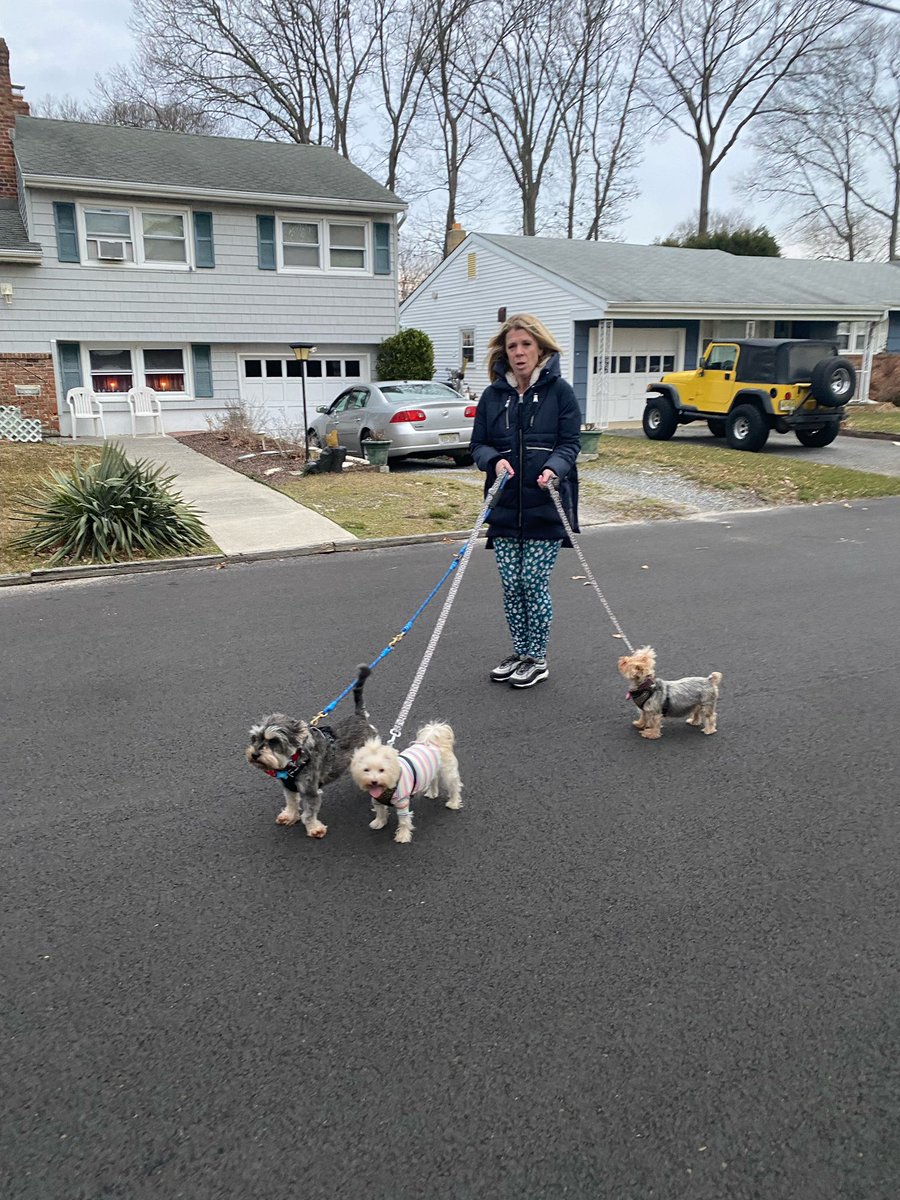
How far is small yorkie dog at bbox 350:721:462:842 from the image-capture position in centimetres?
322

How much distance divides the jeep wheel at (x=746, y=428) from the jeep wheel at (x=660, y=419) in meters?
1.49

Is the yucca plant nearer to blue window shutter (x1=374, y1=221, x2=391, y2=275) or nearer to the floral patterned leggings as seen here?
the floral patterned leggings

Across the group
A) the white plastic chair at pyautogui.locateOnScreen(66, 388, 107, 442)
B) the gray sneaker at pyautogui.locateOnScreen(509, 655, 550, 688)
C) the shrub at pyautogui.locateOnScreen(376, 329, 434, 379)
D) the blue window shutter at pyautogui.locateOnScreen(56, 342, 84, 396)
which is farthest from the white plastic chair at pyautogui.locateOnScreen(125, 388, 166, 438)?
the gray sneaker at pyautogui.locateOnScreen(509, 655, 550, 688)

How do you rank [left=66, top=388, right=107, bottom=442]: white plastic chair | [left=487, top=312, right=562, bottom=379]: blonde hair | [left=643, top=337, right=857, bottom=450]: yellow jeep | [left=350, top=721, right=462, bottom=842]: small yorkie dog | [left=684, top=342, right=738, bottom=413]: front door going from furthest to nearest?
[left=66, top=388, right=107, bottom=442]: white plastic chair < [left=684, top=342, right=738, bottom=413]: front door < [left=643, top=337, right=857, bottom=450]: yellow jeep < [left=487, top=312, right=562, bottom=379]: blonde hair < [left=350, top=721, right=462, bottom=842]: small yorkie dog

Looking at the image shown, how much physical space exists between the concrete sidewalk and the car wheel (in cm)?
1072

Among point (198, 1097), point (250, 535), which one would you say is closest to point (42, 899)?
point (198, 1097)

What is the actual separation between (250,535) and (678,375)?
12334 mm

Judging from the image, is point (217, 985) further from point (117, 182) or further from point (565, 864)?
point (117, 182)

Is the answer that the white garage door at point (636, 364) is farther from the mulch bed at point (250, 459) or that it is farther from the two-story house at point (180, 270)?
the mulch bed at point (250, 459)

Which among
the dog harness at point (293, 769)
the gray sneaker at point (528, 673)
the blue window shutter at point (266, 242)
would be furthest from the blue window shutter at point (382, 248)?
the dog harness at point (293, 769)

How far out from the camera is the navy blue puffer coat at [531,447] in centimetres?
474

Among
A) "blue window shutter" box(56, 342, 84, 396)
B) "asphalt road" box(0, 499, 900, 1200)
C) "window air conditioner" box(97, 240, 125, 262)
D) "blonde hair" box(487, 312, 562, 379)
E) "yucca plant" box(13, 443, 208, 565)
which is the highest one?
"window air conditioner" box(97, 240, 125, 262)

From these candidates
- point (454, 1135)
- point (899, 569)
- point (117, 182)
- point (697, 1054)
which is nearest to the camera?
point (454, 1135)

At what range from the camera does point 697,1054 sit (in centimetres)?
238
